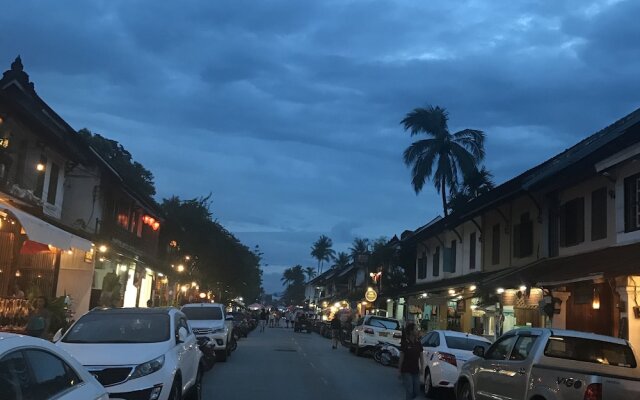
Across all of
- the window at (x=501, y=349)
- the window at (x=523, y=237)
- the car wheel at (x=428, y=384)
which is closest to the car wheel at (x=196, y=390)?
the window at (x=501, y=349)

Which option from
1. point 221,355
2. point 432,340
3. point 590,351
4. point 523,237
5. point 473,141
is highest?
point 473,141

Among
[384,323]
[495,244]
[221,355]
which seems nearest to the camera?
[221,355]

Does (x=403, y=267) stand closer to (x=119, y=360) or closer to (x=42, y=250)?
(x=42, y=250)

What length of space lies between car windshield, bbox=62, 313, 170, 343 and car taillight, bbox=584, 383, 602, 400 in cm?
613

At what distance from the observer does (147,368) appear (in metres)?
9.16

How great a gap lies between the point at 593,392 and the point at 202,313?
57.3ft

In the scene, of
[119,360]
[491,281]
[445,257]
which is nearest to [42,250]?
[119,360]

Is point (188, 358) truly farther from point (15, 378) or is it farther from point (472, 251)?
point (472, 251)

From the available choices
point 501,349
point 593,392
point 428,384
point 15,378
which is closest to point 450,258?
point 428,384

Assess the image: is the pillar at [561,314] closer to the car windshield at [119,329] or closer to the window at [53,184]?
the car windshield at [119,329]

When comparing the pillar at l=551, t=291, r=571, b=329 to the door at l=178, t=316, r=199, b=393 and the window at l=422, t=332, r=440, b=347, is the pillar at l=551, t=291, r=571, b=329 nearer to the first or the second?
the window at l=422, t=332, r=440, b=347

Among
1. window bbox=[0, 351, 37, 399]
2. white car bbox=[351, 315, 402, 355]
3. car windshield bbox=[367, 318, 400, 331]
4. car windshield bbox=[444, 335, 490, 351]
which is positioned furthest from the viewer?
car windshield bbox=[367, 318, 400, 331]

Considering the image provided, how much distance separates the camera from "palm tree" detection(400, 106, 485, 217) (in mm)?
A: 41844

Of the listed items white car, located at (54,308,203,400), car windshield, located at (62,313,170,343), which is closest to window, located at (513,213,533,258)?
white car, located at (54,308,203,400)
